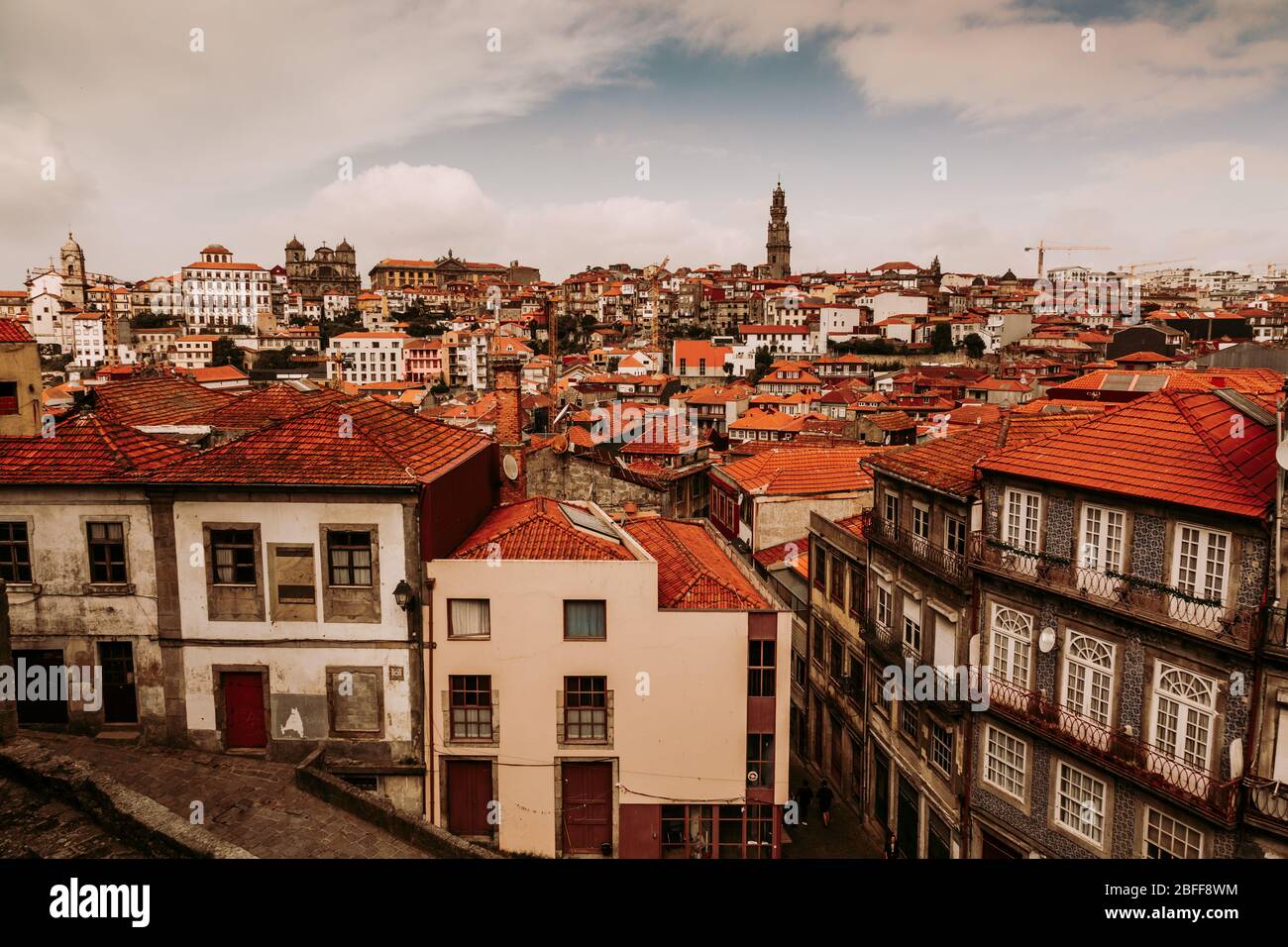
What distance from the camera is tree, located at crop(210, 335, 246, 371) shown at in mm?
68500

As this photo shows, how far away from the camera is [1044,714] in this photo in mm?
11164

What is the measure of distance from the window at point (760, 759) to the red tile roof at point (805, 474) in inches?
363

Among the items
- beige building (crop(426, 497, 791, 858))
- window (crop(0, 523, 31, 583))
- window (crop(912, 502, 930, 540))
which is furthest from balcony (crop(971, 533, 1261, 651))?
window (crop(0, 523, 31, 583))

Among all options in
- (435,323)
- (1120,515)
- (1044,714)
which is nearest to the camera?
(1120,515)

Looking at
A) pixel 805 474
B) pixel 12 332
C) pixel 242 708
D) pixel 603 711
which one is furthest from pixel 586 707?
pixel 805 474

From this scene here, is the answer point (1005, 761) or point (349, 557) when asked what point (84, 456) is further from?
point (1005, 761)

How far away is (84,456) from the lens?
38.7ft

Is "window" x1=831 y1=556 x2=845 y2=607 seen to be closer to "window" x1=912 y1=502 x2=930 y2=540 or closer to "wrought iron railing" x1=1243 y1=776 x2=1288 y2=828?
"window" x1=912 y1=502 x2=930 y2=540

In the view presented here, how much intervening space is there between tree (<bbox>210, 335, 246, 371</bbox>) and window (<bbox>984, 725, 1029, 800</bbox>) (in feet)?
231

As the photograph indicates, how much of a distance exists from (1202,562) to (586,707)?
8.44 m

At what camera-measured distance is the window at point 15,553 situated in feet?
38.3
